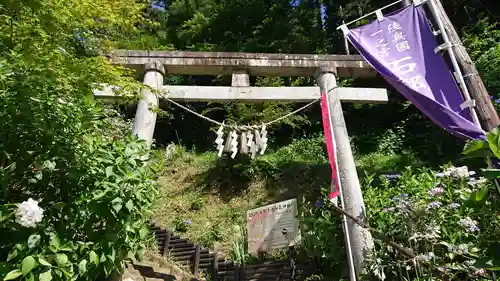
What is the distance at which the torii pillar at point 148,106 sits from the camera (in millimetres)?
5340

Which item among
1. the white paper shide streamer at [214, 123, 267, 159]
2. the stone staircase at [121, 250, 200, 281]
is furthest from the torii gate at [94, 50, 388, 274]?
the stone staircase at [121, 250, 200, 281]

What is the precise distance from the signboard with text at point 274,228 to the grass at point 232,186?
80 centimetres

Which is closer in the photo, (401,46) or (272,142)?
(401,46)

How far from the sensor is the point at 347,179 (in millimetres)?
5336

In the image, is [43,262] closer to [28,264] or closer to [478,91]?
[28,264]

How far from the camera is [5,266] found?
7.93 feet

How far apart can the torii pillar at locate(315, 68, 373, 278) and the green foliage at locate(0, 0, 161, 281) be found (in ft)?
8.36

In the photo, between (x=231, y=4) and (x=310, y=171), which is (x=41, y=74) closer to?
(x=310, y=171)

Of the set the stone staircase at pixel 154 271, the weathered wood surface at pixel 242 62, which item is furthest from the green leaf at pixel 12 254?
the weathered wood surface at pixel 242 62

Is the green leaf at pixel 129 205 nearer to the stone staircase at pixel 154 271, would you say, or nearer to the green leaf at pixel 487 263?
the stone staircase at pixel 154 271

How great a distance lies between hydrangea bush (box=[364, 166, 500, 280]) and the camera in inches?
117

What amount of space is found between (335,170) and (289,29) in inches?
305

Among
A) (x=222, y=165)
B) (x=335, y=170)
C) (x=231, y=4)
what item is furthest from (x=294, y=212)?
(x=231, y=4)

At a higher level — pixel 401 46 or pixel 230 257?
pixel 401 46
